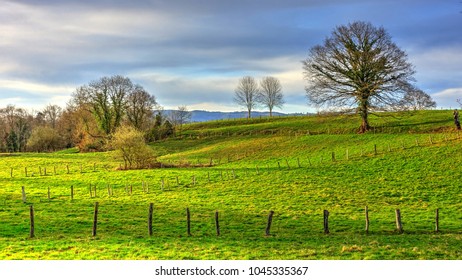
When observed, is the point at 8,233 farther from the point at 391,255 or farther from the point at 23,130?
the point at 23,130

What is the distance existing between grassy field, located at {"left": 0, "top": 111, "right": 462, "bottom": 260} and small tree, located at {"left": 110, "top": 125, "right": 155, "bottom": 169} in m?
2.85

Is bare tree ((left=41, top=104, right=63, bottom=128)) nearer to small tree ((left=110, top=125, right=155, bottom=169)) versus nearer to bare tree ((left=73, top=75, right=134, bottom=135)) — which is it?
bare tree ((left=73, top=75, right=134, bottom=135))

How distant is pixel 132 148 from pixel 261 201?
86.4 feet

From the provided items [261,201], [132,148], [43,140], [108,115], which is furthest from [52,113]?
[261,201]

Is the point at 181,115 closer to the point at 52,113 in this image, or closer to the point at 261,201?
the point at 52,113

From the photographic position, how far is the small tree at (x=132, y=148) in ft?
178

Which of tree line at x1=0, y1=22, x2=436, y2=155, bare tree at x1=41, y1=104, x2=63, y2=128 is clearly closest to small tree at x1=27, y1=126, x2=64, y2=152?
tree line at x1=0, y1=22, x2=436, y2=155

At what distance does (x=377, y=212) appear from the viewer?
30.7 meters

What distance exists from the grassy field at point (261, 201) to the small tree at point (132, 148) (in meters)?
2.85

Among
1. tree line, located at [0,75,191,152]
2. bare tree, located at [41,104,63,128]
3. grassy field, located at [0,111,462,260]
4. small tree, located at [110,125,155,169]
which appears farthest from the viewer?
bare tree, located at [41,104,63,128]

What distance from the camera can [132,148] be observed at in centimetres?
5562

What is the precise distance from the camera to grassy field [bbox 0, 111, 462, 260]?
19078mm

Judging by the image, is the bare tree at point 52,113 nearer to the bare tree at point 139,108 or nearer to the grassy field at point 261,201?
the bare tree at point 139,108

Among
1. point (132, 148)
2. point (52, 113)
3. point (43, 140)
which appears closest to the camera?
point (132, 148)
